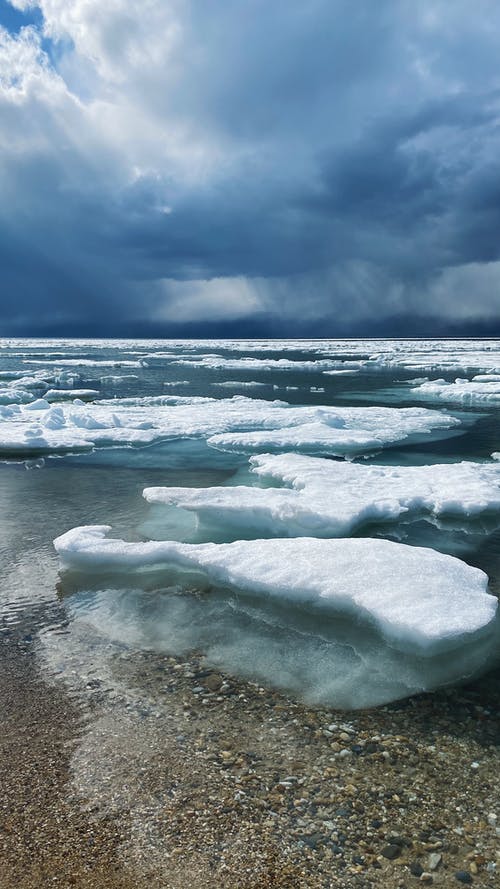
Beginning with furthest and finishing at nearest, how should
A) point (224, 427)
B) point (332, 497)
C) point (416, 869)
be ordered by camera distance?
point (224, 427) → point (332, 497) → point (416, 869)

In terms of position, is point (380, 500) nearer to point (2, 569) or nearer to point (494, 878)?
point (2, 569)

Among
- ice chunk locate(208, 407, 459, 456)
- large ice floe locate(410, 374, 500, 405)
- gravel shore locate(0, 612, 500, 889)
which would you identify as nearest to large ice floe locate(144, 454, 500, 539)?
ice chunk locate(208, 407, 459, 456)

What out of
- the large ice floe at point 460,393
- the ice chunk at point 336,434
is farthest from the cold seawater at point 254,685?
the large ice floe at point 460,393

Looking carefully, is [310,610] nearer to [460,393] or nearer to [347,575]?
[347,575]

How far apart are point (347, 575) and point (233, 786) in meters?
3.15

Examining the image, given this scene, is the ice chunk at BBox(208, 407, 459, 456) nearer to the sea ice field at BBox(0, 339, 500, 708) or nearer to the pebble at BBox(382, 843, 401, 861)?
the sea ice field at BBox(0, 339, 500, 708)

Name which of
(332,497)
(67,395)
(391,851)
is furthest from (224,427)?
(391,851)

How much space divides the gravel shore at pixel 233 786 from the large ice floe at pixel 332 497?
12.8ft

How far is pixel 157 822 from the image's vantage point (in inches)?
144

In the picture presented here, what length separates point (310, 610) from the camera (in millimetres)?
6684

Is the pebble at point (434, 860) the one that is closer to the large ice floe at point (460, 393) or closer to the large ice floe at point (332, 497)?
the large ice floe at point (332, 497)

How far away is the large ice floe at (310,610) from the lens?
18.1 ft

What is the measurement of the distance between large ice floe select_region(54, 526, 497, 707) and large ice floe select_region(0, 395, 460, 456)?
8.70 m

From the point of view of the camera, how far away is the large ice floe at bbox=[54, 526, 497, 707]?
5.52 m
